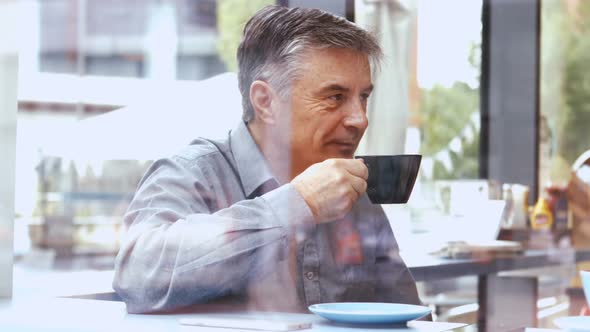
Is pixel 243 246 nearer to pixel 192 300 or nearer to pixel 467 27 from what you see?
pixel 192 300

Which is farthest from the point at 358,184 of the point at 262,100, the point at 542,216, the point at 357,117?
the point at 542,216

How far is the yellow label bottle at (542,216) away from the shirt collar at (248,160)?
155 cm

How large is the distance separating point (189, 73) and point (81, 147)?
0.42 meters

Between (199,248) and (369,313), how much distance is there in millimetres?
235

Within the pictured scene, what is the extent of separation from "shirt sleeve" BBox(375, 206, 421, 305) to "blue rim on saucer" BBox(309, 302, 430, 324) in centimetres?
29

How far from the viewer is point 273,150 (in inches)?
49.6

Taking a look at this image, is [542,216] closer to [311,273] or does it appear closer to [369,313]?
[311,273]

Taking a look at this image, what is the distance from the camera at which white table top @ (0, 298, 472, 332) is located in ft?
3.19

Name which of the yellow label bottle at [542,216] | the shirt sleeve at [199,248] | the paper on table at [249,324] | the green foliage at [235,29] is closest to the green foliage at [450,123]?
the yellow label bottle at [542,216]

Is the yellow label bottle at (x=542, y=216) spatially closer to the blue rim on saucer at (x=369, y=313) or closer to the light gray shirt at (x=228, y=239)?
the light gray shirt at (x=228, y=239)

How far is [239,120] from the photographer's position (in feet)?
4.25

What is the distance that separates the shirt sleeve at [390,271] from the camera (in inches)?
52.9

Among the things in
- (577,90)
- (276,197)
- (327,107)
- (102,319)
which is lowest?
(102,319)

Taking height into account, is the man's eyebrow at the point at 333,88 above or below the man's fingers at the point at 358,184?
above
